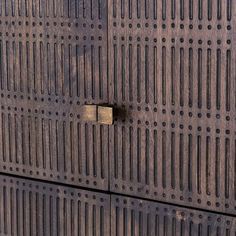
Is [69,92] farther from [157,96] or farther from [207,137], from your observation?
[207,137]

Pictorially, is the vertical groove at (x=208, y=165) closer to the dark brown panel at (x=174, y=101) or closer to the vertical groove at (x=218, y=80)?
the dark brown panel at (x=174, y=101)

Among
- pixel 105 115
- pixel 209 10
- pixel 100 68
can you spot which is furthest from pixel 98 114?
pixel 209 10

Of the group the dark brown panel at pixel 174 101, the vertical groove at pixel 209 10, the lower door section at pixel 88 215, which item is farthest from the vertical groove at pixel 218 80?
the lower door section at pixel 88 215

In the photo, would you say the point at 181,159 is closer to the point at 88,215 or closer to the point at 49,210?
the point at 88,215

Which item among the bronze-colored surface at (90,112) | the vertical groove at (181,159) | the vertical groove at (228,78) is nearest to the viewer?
the vertical groove at (228,78)

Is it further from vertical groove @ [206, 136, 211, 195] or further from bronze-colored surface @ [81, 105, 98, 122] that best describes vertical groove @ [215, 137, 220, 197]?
bronze-colored surface @ [81, 105, 98, 122]

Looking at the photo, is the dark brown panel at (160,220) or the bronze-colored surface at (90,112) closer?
the dark brown panel at (160,220)

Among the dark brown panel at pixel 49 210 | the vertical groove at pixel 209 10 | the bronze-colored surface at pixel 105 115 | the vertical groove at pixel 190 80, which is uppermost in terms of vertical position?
the vertical groove at pixel 209 10
